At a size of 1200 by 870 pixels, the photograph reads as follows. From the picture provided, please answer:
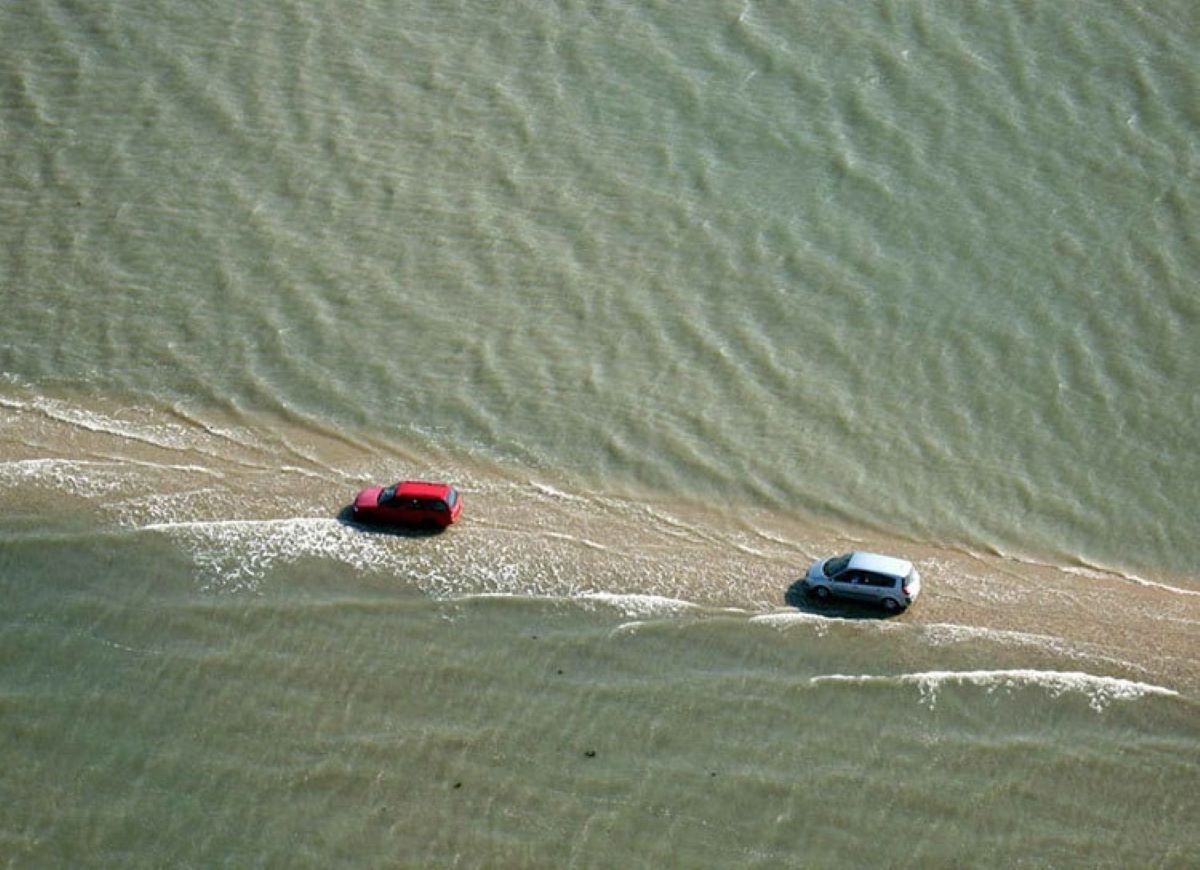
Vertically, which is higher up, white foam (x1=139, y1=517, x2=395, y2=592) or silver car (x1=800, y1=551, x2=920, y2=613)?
silver car (x1=800, y1=551, x2=920, y2=613)

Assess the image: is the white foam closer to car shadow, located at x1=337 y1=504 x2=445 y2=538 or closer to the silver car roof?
car shadow, located at x1=337 y1=504 x2=445 y2=538

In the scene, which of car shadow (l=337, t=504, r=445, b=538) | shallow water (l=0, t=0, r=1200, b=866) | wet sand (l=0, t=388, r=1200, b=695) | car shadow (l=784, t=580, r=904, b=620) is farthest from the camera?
car shadow (l=337, t=504, r=445, b=538)

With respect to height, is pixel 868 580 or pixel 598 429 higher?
pixel 598 429

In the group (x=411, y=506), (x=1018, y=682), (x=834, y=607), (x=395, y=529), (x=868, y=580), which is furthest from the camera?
(x=395, y=529)

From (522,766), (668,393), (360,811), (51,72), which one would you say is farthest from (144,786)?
(51,72)

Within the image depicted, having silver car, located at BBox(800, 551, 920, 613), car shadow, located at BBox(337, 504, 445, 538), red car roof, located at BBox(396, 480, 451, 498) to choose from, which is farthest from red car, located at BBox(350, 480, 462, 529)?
silver car, located at BBox(800, 551, 920, 613)

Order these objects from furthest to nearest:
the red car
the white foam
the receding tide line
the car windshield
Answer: the red car < the white foam < the car windshield < the receding tide line

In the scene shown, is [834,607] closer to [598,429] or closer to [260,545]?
[598,429]

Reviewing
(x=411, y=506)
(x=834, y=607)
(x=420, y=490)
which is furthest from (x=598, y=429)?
(x=834, y=607)
